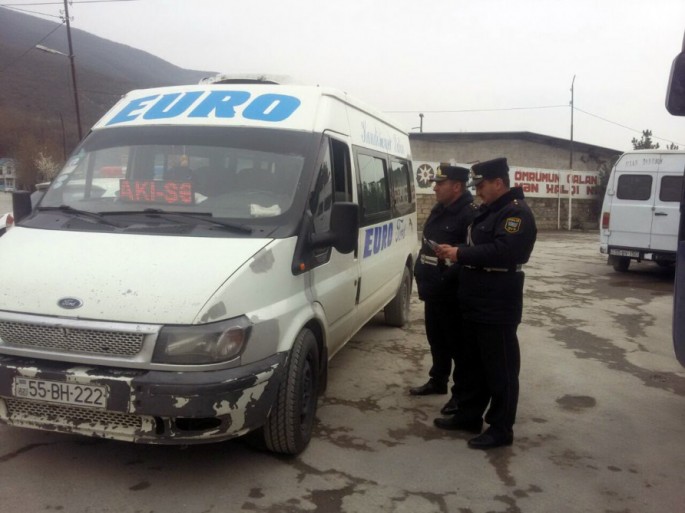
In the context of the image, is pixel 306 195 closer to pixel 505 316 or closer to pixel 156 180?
pixel 156 180

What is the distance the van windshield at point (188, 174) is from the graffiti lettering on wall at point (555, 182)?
63.4ft

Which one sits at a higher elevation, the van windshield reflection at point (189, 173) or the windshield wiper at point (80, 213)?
the van windshield reflection at point (189, 173)

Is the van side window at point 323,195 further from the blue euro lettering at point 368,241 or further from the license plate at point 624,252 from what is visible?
the license plate at point 624,252

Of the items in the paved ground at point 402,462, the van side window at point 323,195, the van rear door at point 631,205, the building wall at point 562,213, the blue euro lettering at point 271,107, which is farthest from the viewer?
the building wall at point 562,213

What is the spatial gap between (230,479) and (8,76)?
411 ft

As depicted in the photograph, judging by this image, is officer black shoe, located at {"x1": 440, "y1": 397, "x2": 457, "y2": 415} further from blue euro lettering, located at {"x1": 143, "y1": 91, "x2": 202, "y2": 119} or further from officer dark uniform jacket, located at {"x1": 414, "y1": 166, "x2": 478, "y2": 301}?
blue euro lettering, located at {"x1": 143, "y1": 91, "x2": 202, "y2": 119}

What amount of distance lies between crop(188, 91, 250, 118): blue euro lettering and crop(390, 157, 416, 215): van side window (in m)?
2.29

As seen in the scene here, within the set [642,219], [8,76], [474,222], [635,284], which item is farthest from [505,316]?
[8,76]

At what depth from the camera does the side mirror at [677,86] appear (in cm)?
333

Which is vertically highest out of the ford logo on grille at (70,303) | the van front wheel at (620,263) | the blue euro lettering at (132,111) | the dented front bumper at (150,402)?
the blue euro lettering at (132,111)

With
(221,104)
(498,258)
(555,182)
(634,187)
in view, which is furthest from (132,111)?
(555,182)

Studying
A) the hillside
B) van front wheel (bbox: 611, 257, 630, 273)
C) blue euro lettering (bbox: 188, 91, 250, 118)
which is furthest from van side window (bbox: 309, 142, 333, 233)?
the hillside

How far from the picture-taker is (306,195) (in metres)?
3.64

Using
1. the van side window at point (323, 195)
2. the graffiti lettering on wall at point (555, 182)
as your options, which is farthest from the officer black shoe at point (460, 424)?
the graffiti lettering on wall at point (555, 182)
